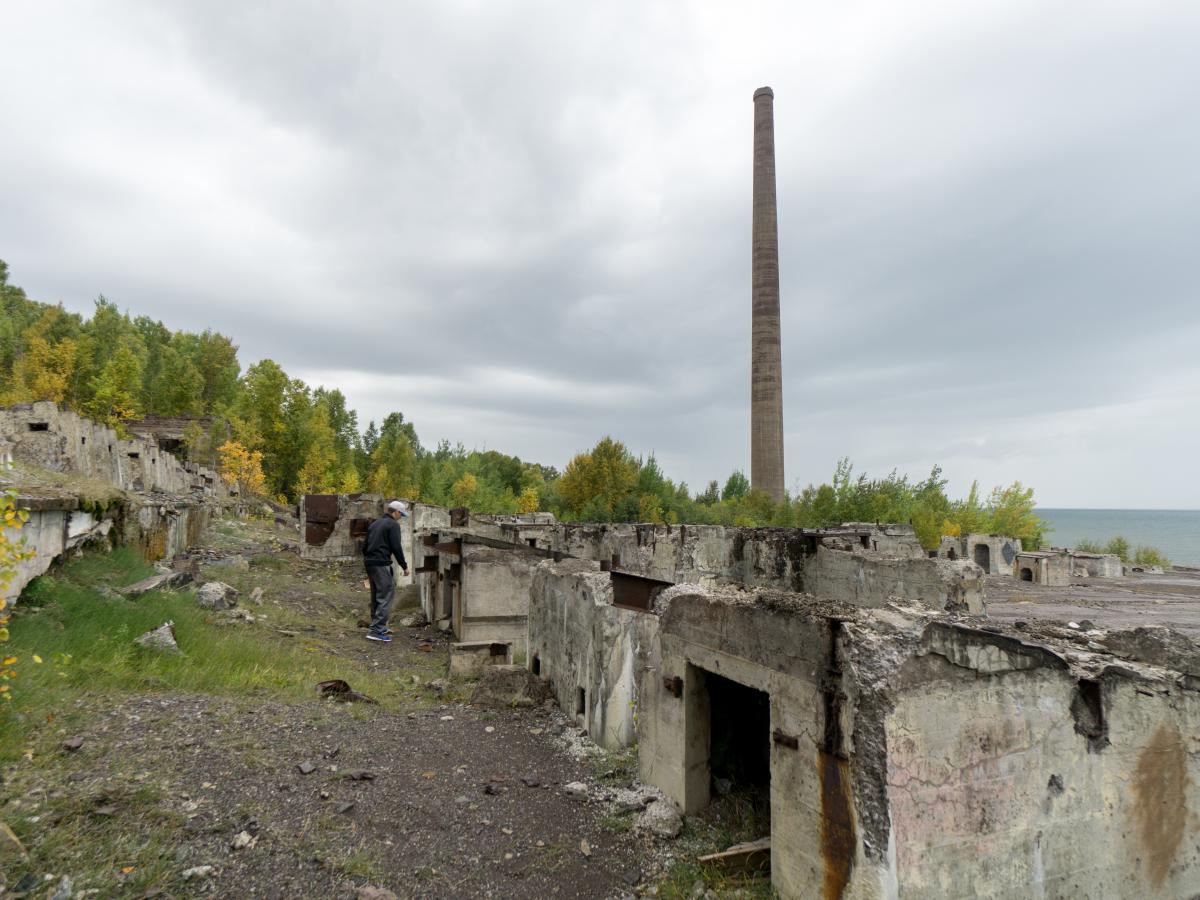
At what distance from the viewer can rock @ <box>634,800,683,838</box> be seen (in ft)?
13.9

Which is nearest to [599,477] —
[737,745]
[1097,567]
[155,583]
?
[1097,567]

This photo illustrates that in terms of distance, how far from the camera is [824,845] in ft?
10.6

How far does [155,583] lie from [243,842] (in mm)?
6523

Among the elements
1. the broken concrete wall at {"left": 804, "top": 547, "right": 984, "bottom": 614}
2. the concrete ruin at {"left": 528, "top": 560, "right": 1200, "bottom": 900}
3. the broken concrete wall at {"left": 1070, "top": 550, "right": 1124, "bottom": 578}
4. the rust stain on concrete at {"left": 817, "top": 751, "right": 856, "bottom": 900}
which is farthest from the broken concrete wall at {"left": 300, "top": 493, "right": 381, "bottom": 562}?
the broken concrete wall at {"left": 1070, "top": 550, "right": 1124, "bottom": 578}

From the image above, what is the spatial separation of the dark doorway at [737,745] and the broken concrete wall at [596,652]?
2.17 feet

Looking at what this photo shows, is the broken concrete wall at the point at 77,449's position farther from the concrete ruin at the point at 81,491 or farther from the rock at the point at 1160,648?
the rock at the point at 1160,648

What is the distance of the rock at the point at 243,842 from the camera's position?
3.67 metres

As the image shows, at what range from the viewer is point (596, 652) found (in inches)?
237

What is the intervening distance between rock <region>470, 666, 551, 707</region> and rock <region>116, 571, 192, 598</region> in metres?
4.82

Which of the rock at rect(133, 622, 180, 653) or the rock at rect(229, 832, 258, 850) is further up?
the rock at rect(133, 622, 180, 653)

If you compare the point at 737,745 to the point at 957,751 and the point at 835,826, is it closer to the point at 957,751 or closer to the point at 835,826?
the point at 835,826

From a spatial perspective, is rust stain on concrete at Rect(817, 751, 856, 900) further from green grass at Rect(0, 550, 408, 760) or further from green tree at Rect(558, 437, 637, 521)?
green tree at Rect(558, 437, 637, 521)

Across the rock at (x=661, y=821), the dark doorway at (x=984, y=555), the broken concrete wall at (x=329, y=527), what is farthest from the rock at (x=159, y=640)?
the dark doorway at (x=984, y=555)

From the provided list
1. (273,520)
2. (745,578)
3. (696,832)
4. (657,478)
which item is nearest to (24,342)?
(273,520)
